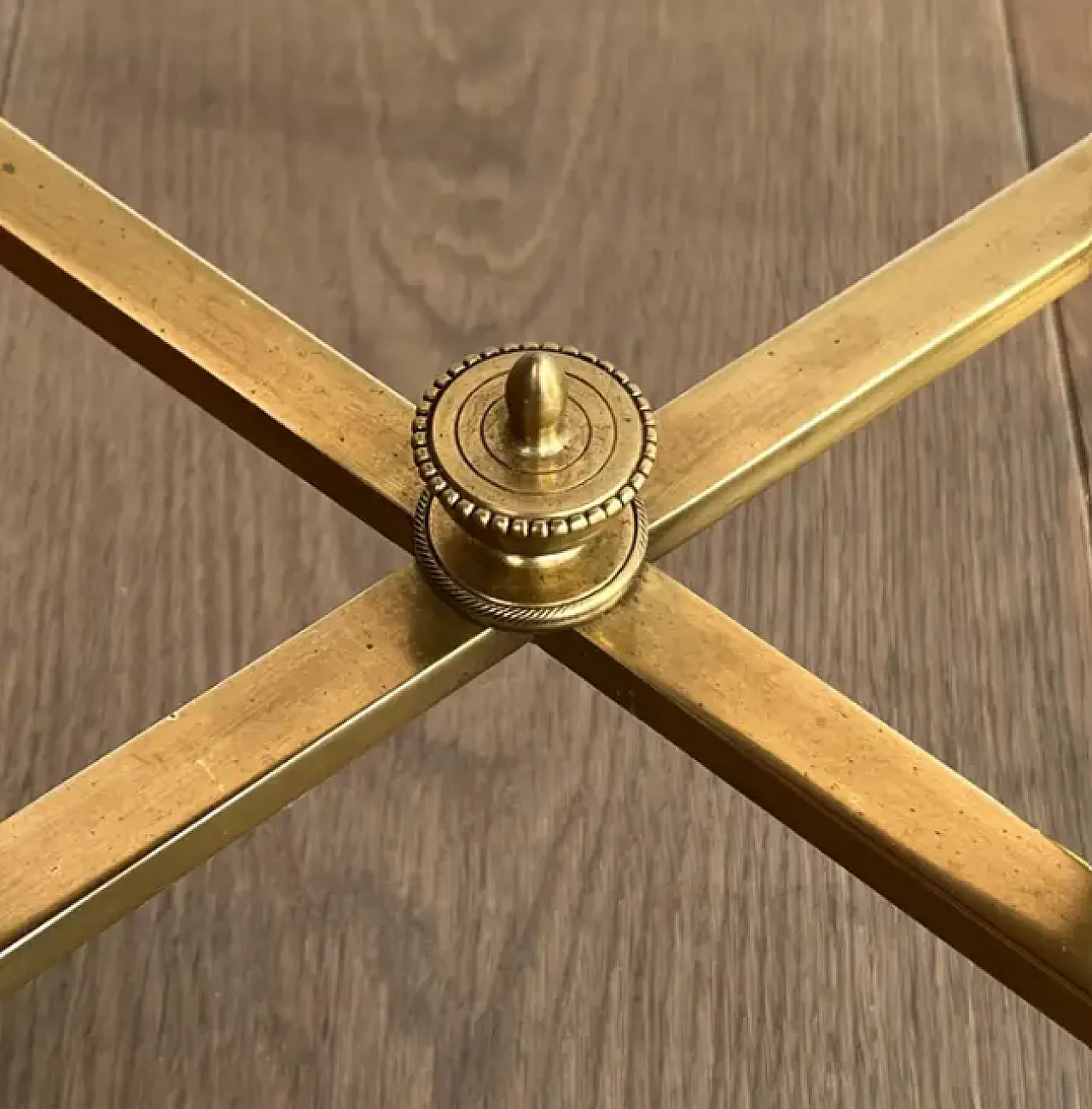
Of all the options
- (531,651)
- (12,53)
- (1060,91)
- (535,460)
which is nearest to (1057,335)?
(1060,91)

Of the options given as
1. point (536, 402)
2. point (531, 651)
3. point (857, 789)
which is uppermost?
point (536, 402)

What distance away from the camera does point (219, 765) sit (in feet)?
1.36

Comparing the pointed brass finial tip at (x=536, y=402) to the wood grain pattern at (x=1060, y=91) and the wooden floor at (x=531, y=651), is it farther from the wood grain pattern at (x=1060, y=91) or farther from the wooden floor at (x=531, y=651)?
the wood grain pattern at (x=1060, y=91)

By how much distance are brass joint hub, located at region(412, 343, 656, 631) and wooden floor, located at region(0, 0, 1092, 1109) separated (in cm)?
17

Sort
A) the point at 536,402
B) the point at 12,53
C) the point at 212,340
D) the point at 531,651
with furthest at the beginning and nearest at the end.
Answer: the point at 12,53, the point at 531,651, the point at 212,340, the point at 536,402

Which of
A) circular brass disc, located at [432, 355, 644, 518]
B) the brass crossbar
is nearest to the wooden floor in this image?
the brass crossbar

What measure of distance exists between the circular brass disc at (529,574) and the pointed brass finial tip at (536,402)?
0.05m

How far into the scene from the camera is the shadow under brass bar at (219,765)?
0.40 m

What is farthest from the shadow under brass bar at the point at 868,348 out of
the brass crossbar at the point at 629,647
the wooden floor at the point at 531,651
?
the wooden floor at the point at 531,651

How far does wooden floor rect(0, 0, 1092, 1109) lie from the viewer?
53 cm

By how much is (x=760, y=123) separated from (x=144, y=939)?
1.49 ft

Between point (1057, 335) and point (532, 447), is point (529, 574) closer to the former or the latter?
point (532, 447)

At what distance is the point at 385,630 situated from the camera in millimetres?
438

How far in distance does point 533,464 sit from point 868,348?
0.16 m
